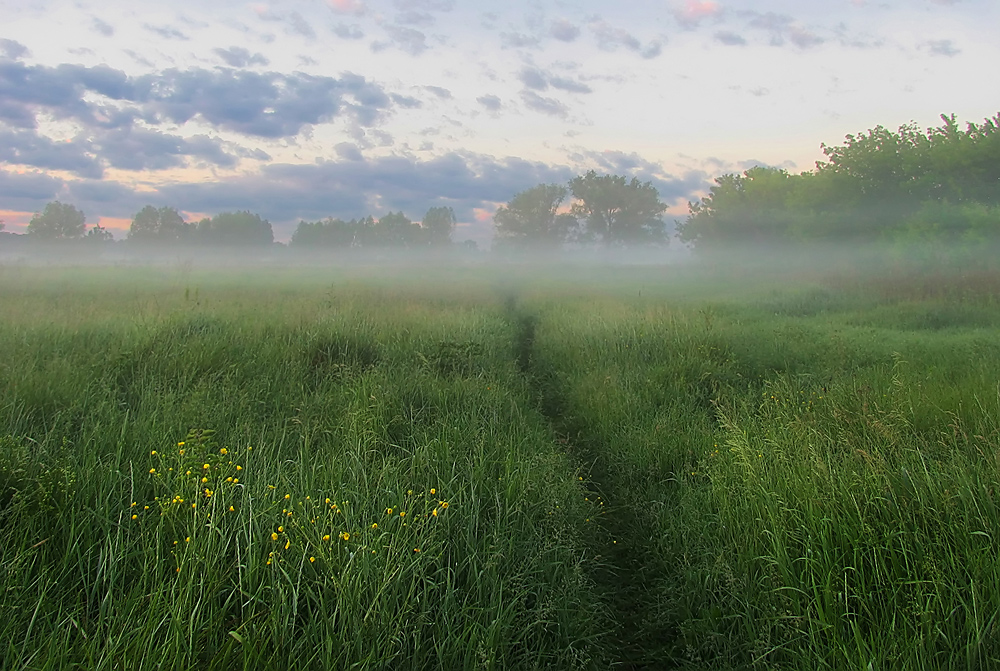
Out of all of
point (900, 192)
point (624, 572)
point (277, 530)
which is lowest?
point (624, 572)

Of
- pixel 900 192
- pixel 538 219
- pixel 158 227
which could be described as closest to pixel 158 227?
pixel 158 227

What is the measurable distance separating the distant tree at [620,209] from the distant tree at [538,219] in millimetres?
4873

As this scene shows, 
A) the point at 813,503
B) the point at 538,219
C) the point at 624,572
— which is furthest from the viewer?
the point at 538,219

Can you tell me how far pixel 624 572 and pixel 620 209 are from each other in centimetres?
8828

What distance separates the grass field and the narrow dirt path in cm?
2

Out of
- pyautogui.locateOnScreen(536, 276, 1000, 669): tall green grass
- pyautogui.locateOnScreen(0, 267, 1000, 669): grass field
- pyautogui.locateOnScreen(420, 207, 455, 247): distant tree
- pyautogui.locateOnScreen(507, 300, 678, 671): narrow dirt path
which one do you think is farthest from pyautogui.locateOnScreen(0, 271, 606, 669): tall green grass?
pyautogui.locateOnScreen(420, 207, 455, 247): distant tree

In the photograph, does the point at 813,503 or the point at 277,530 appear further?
the point at 813,503

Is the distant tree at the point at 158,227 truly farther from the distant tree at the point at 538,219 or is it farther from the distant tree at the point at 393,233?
the distant tree at the point at 538,219

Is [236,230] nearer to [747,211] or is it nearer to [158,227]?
[158,227]

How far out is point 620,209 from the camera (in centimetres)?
8688

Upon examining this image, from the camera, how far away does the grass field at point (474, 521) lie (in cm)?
238

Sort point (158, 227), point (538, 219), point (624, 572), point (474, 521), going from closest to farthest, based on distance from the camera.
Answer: point (474, 521) < point (624, 572) < point (158, 227) < point (538, 219)

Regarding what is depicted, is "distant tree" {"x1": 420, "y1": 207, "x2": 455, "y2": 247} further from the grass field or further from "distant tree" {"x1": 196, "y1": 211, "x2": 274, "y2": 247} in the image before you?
the grass field

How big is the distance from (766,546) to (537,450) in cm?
227
